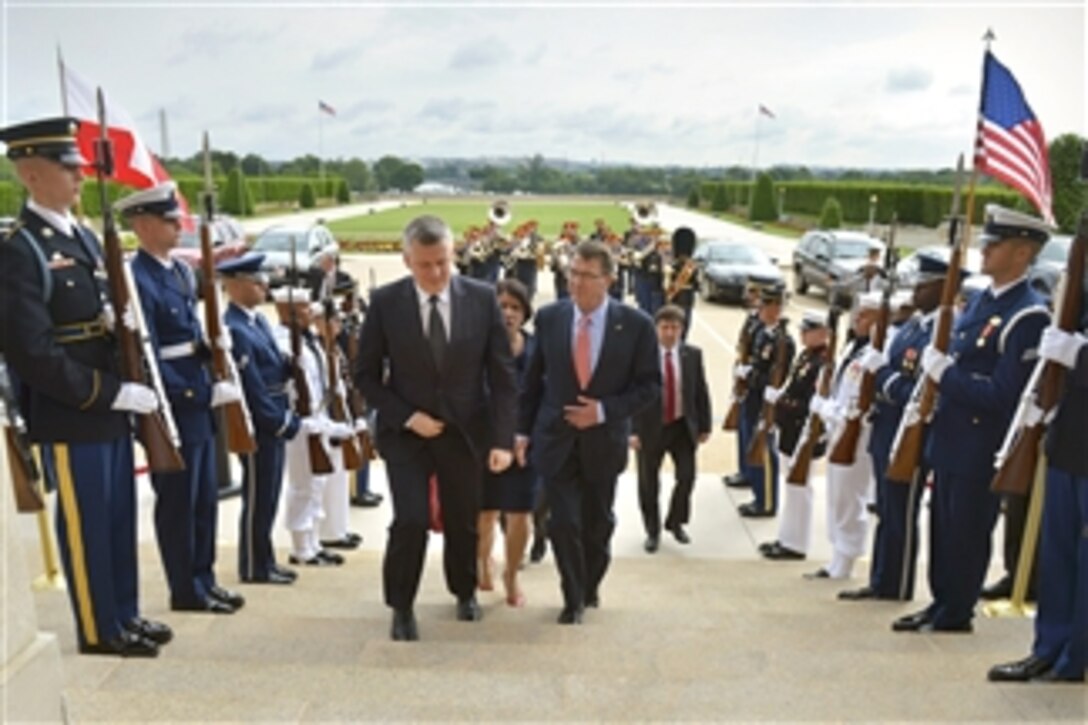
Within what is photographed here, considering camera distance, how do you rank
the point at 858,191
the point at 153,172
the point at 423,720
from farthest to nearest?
the point at 858,191 → the point at 153,172 → the point at 423,720

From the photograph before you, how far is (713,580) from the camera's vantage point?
5969 mm

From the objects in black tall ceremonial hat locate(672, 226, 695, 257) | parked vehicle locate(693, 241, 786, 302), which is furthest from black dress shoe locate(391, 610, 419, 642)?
parked vehicle locate(693, 241, 786, 302)

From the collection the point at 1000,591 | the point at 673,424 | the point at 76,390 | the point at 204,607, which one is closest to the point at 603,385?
the point at 204,607

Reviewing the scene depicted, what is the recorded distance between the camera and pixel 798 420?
6.92 meters

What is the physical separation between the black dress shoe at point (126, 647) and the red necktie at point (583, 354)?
221cm

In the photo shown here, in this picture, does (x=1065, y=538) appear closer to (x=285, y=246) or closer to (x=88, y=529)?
(x=88, y=529)

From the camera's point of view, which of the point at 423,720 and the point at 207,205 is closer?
the point at 423,720

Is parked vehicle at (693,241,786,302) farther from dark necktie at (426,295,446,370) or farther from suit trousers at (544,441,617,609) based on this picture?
dark necktie at (426,295,446,370)

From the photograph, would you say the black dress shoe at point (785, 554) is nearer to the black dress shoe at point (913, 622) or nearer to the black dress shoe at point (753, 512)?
the black dress shoe at point (753, 512)

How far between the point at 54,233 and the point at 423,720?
7.85 ft

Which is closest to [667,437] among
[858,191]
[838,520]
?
[838,520]

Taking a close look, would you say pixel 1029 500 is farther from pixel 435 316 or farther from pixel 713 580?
pixel 435 316

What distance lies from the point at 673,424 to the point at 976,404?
10.2 ft

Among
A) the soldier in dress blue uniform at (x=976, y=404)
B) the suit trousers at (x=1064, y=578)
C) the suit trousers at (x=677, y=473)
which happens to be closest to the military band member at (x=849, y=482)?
the suit trousers at (x=677, y=473)
